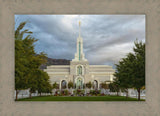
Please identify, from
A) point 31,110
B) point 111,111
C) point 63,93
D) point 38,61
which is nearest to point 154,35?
point 111,111

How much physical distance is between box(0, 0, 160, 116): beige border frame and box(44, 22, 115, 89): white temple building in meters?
37.9

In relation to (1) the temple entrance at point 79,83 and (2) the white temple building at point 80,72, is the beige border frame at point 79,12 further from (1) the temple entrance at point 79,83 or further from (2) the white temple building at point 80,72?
(1) the temple entrance at point 79,83

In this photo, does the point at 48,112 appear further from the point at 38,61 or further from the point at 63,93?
the point at 63,93

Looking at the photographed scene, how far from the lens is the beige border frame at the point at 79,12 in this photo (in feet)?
20.3

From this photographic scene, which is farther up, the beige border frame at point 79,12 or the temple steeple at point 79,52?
the temple steeple at point 79,52

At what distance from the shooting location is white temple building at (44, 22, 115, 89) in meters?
45.5

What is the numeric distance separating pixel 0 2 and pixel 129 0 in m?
4.19

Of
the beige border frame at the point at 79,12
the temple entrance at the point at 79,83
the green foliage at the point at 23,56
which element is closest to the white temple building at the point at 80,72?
the temple entrance at the point at 79,83

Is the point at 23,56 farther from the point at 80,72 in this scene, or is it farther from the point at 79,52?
the point at 79,52

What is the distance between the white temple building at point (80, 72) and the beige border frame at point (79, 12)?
37.9 m

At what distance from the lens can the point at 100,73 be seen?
47.8 meters

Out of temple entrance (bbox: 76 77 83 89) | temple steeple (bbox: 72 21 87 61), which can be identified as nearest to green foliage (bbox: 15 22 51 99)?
temple entrance (bbox: 76 77 83 89)

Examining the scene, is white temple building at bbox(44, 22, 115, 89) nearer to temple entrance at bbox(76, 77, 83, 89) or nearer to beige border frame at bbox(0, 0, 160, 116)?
temple entrance at bbox(76, 77, 83, 89)

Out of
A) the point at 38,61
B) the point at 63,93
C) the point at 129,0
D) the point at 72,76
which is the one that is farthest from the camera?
the point at 72,76
